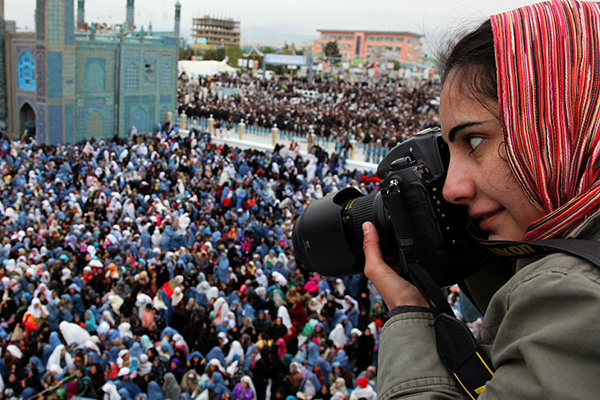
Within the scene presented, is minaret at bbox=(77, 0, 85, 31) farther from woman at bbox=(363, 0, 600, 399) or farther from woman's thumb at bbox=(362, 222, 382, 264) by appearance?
woman at bbox=(363, 0, 600, 399)

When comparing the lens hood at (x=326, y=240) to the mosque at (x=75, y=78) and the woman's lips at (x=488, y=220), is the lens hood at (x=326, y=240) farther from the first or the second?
the mosque at (x=75, y=78)

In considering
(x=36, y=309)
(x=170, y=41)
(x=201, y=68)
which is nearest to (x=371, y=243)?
(x=36, y=309)

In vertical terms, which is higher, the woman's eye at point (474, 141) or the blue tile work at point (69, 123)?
the woman's eye at point (474, 141)

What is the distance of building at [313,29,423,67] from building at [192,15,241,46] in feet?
96.7

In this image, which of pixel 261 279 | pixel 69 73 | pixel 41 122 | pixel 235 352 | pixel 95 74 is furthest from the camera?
pixel 95 74

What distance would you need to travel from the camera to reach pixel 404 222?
0.92 meters

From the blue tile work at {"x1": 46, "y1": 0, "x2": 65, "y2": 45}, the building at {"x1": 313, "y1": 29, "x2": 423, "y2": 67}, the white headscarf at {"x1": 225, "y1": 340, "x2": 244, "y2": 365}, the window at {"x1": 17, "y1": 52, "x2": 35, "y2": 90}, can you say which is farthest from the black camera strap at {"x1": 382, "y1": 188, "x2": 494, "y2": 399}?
the building at {"x1": 313, "y1": 29, "x2": 423, "y2": 67}

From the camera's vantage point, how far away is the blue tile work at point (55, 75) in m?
15.1

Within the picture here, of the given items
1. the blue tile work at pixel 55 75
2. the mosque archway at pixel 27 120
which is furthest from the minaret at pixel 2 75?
the blue tile work at pixel 55 75

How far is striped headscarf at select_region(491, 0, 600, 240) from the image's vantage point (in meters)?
0.65

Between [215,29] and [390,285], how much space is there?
4143 inches

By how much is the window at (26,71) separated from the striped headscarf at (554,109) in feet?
57.5

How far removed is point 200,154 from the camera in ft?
46.3

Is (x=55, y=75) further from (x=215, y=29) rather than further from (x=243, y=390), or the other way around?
(x=215, y=29)
